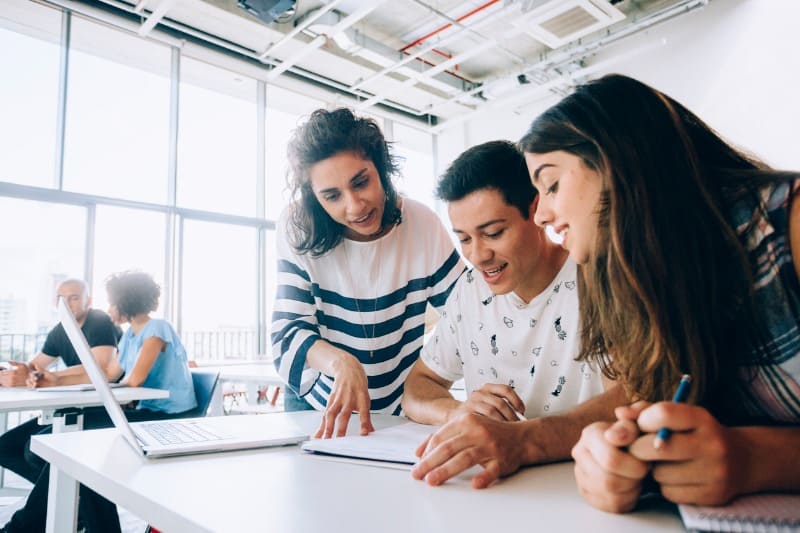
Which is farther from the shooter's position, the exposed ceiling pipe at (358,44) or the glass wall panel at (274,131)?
the glass wall panel at (274,131)

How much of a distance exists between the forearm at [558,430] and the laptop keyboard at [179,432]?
0.55m

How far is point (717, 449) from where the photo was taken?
54cm

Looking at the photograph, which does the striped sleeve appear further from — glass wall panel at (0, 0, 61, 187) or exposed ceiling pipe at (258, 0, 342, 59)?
glass wall panel at (0, 0, 61, 187)

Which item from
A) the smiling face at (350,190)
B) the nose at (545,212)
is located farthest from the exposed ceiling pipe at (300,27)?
the nose at (545,212)

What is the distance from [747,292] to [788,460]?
0.62 ft

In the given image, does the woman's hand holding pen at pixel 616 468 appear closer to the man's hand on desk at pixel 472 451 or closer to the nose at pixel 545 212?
the man's hand on desk at pixel 472 451

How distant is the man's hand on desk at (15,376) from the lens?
114 inches

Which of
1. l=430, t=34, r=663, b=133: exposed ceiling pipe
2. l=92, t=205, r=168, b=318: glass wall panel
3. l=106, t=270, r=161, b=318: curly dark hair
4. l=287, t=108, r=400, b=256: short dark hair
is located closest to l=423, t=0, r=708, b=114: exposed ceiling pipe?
l=430, t=34, r=663, b=133: exposed ceiling pipe

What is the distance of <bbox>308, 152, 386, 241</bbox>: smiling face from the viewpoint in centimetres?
144

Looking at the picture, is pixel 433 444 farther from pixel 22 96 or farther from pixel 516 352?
pixel 22 96

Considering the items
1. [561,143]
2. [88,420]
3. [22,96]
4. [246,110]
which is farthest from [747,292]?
[246,110]

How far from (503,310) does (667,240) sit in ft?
2.17

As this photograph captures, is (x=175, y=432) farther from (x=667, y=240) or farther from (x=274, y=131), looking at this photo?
(x=274, y=131)

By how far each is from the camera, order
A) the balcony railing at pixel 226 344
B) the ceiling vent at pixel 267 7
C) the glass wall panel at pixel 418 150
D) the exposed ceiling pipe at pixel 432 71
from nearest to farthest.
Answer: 1. the ceiling vent at pixel 267 7
2. the exposed ceiling pipe at pixel 432 71
3. the balcony railing at pixel 226 344
4. the glass wall panel at pixel 418 150
